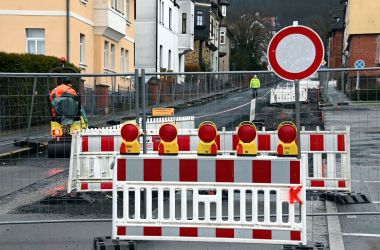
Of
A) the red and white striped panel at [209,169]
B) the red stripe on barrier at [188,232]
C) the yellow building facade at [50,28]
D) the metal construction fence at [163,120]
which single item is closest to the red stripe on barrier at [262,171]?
the red and white striped panel at [209,169]

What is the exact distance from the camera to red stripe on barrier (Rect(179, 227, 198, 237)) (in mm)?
6469

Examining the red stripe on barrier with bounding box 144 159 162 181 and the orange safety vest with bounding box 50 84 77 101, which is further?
the orange safety vest with bounding box 50 84 77 101

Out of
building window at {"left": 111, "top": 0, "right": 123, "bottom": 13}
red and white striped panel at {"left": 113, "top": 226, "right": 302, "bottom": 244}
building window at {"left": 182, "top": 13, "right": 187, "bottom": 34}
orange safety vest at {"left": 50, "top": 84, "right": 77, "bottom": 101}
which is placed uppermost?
building window at {"left": 182, "top": 13, "right": 187, "bottom": 34}

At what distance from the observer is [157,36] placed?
161ft

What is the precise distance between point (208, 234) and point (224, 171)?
65 centimetres

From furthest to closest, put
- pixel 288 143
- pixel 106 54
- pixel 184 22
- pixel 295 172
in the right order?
pixel 184 22
pixel 106 54
pixel 288 143
pixel 295 172

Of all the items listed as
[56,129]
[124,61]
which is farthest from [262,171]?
[124,61]

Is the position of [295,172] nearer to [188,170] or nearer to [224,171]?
[224,171]

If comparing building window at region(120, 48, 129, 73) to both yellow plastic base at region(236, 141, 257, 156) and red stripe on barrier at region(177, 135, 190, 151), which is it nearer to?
red stripe on barrier at region(177, 135, 190, 151)

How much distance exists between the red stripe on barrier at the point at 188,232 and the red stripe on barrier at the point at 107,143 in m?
3.77

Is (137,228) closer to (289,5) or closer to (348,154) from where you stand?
(348,154)

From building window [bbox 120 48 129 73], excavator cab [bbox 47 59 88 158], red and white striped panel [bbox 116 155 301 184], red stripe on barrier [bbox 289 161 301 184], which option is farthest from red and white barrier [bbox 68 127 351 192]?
building window [bbox 120 48 129 73]

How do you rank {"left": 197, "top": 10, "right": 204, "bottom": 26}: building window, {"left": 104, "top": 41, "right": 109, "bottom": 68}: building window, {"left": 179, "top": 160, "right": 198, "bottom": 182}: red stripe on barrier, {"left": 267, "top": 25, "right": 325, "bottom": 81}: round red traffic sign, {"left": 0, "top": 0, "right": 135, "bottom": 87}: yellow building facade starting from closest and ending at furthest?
{"left": 179, "top": 160, "right": 198, "bottom": 182}: red stripe on barrier < {"left": 267, "top": 25, "right": 325, "bottom": 81}: round red traffic sign < {"left": 0, "top": 0, "right": 135, "bottom": 87}: yellow building facade < {"left": 104, "top": 41, "right": 109, "bottom": 68}: building window < {"left": 197, "top": 10, "right": 204, "bottom": 26}: building window

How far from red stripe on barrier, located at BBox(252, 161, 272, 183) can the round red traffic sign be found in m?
1.10
